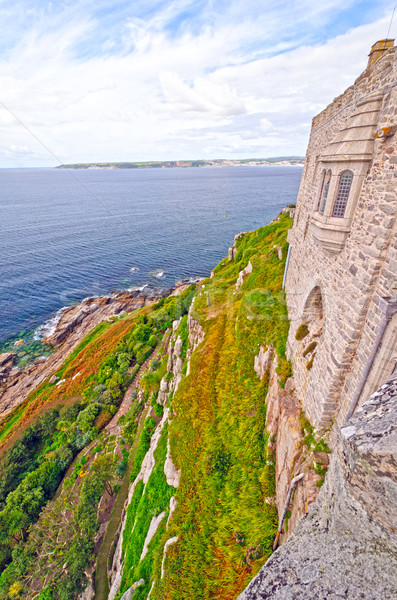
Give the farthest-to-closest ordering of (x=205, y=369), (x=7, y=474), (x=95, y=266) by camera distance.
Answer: (x=95, y=266), (x=7, y=474), (x=205, y=369)

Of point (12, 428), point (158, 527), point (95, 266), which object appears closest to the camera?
point (158, 527)

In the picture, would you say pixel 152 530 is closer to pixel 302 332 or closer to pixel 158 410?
pixel 158 410

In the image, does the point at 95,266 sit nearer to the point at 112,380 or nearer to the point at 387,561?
the point at 112,380

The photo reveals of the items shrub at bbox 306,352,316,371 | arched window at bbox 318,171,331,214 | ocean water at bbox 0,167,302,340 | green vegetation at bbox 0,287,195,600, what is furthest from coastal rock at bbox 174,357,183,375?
ocean water at bbox 0,167,302,340

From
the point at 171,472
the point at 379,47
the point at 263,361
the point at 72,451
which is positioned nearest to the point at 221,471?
the point at 171,472

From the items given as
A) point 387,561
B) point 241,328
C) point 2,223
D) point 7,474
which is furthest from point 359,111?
point 2,223

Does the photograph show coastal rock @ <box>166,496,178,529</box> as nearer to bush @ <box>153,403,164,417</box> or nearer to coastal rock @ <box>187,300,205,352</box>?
bush @ <box>153,403,164,417</box>

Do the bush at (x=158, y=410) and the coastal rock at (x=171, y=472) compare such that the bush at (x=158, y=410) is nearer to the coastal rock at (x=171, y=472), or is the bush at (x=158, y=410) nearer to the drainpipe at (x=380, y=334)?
the coastal rock at (x=171, y=472)
